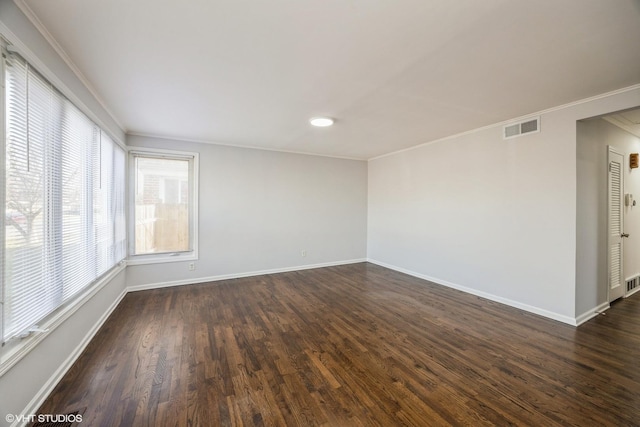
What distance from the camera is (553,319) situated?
3027mm

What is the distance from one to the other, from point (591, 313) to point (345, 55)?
13.9 feet

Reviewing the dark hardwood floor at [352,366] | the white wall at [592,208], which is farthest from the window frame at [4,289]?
the white wall at [592,208]

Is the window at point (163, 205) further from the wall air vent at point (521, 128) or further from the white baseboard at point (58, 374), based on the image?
the wall air vent at point (521, 128)

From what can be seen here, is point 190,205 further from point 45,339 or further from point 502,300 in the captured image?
point 502,300

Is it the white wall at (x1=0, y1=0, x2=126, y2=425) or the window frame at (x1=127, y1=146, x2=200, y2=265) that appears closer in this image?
the white wall at (x1=0, y1=0, x2=126, y2=425)

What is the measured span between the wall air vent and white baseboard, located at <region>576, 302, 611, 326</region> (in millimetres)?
2339

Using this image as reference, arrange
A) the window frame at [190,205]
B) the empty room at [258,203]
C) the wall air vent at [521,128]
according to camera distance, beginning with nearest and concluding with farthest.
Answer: the empty room at [258,203] → the wall air vent at [521,128] → the window frame at [190,205]

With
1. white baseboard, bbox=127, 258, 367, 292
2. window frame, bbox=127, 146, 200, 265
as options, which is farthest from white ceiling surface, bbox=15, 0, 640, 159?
white baseboard, bbox=127, 258, 367, 292

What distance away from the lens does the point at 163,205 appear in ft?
14.2

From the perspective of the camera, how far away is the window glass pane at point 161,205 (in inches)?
164

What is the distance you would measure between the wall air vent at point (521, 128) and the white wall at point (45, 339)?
4.86 meters

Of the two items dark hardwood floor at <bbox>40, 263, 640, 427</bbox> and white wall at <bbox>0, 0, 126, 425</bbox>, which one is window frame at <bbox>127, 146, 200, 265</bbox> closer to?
dark hardwood floor at <bbox>40, 263, 640, 427</bbox>

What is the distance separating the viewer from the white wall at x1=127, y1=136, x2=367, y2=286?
455 centimetres

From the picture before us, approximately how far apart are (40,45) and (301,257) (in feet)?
15.1
